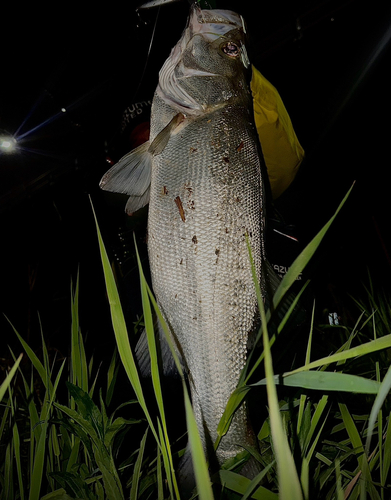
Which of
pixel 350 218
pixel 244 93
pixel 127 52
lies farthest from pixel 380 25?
pixel 350 218

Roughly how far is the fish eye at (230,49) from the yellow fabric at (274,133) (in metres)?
0.30

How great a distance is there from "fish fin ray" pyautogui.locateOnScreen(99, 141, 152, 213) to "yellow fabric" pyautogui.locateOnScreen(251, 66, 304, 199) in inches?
27.9

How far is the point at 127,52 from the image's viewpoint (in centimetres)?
431

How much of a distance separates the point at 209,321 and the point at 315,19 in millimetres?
4184

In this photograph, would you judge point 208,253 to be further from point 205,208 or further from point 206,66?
point 206,66

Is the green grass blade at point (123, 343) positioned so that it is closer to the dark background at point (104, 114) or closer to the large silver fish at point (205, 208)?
the large silver fish at point (205, 208)

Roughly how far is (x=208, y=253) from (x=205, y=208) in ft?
0.47

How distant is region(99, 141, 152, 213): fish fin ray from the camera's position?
1143mm

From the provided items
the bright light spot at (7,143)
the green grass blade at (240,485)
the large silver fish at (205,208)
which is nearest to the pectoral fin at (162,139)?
the large silver fish at (205,208)

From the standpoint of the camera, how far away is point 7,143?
5070 millimetres

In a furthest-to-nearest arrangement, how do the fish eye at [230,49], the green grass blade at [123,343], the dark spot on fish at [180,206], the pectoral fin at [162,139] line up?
the fish eye at [230,49] < the pectoral fin at [162,139] < the dark spot on fish at [180,206] < the green grass blade at [123,343]

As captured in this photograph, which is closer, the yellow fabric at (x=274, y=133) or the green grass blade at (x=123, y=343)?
the green grass blade at (x=123, y=343)

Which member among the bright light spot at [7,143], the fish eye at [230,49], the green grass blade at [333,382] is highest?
the fish eye at [230,49]

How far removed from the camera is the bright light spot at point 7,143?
16.4 ft
